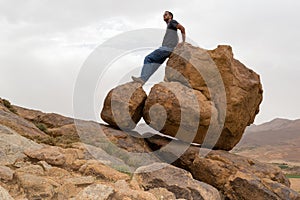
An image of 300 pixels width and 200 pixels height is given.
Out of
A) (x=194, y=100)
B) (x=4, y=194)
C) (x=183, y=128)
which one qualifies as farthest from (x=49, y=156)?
(x=194, y=100)

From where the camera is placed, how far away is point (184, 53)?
14875 mm

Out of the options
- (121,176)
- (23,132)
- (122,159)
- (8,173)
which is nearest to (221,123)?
(122,159)

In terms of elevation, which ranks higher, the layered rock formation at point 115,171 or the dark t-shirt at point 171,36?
the dark t-shirt at point 171,36

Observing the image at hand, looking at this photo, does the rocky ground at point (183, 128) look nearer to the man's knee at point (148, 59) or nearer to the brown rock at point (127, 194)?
the man's knee at point (148, 59)

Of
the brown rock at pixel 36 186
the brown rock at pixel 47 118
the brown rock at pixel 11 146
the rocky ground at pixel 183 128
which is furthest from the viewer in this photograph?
the brown rock at pixel 47 118

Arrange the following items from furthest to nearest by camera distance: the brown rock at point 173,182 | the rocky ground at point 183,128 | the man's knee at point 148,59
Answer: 1. the man's knee at point 148,59
2. the rocky ground at point 183,128
3. the brown rock at point 173,182

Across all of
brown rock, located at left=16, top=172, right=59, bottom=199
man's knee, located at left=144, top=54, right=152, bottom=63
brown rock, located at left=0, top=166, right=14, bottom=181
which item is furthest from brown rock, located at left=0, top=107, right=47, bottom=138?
man's knee, located at left=144, top=54, right=152, bottom=63

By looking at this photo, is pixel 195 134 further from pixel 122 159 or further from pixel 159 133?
pixel 122 159

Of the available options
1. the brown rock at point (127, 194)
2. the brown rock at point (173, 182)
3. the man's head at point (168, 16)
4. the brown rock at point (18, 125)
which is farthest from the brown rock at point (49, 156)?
the man's head at point (168, 16)

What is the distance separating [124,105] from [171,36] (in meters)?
3.71

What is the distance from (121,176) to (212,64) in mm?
7282

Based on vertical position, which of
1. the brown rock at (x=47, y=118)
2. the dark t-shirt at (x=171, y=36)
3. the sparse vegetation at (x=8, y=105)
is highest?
the dark t-shirt at (x=171, y=36)

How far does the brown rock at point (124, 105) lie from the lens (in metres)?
14.3

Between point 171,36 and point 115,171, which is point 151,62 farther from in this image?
point 115,171
